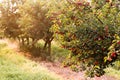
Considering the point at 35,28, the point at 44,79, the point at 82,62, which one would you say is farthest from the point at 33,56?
the point at 82,62

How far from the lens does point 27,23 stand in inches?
1130

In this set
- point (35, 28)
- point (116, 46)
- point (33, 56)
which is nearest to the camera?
point (116, 46)

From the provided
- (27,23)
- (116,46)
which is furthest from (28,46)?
(116,46)

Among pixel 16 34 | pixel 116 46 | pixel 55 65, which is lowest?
pixel 55 65

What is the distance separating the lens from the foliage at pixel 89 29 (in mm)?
7727

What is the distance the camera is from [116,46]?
22.9 ft

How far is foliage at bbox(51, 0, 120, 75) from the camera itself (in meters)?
7.73

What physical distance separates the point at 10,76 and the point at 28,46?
18.1 meters

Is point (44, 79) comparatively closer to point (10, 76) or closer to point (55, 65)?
point (10, 76)

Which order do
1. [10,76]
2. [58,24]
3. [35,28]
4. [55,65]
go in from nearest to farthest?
[58,24]
[10,76]
[55,65]
[35,28]

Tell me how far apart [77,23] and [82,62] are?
5.25ft

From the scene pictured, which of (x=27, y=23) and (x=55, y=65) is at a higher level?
(x=27, y=23)

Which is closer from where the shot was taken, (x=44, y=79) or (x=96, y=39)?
(x=96, y=39)

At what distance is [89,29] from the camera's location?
7980 mm
